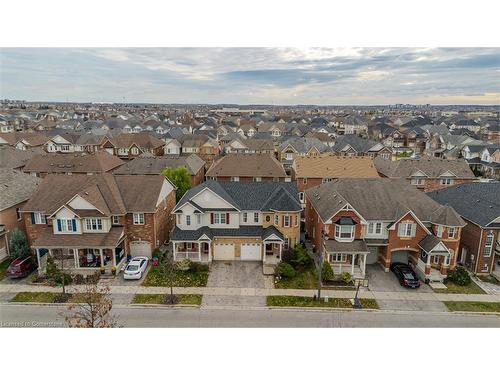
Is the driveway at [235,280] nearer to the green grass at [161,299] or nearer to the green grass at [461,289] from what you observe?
the green grass at [161,299]

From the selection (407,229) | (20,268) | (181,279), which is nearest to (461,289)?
(407,229)

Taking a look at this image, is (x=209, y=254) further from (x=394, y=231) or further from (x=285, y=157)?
(x=285, y=157)

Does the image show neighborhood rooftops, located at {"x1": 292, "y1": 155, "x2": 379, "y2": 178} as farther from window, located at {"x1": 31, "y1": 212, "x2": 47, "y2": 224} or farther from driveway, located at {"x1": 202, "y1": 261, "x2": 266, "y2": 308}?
window, located at {"x1": 31, "y1": 212, "x2": 47, "y2": 224}

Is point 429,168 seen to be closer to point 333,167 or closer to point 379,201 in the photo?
point 333,167

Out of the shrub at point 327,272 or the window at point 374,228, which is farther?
the window at point 374,228

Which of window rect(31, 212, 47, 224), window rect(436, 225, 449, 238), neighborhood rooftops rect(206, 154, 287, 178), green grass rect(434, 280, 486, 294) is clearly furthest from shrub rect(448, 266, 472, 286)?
window rect(31, 212, 47, 224)

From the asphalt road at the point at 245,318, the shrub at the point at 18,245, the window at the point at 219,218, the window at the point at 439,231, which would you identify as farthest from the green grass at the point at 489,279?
the shrub at the point at 18,245
